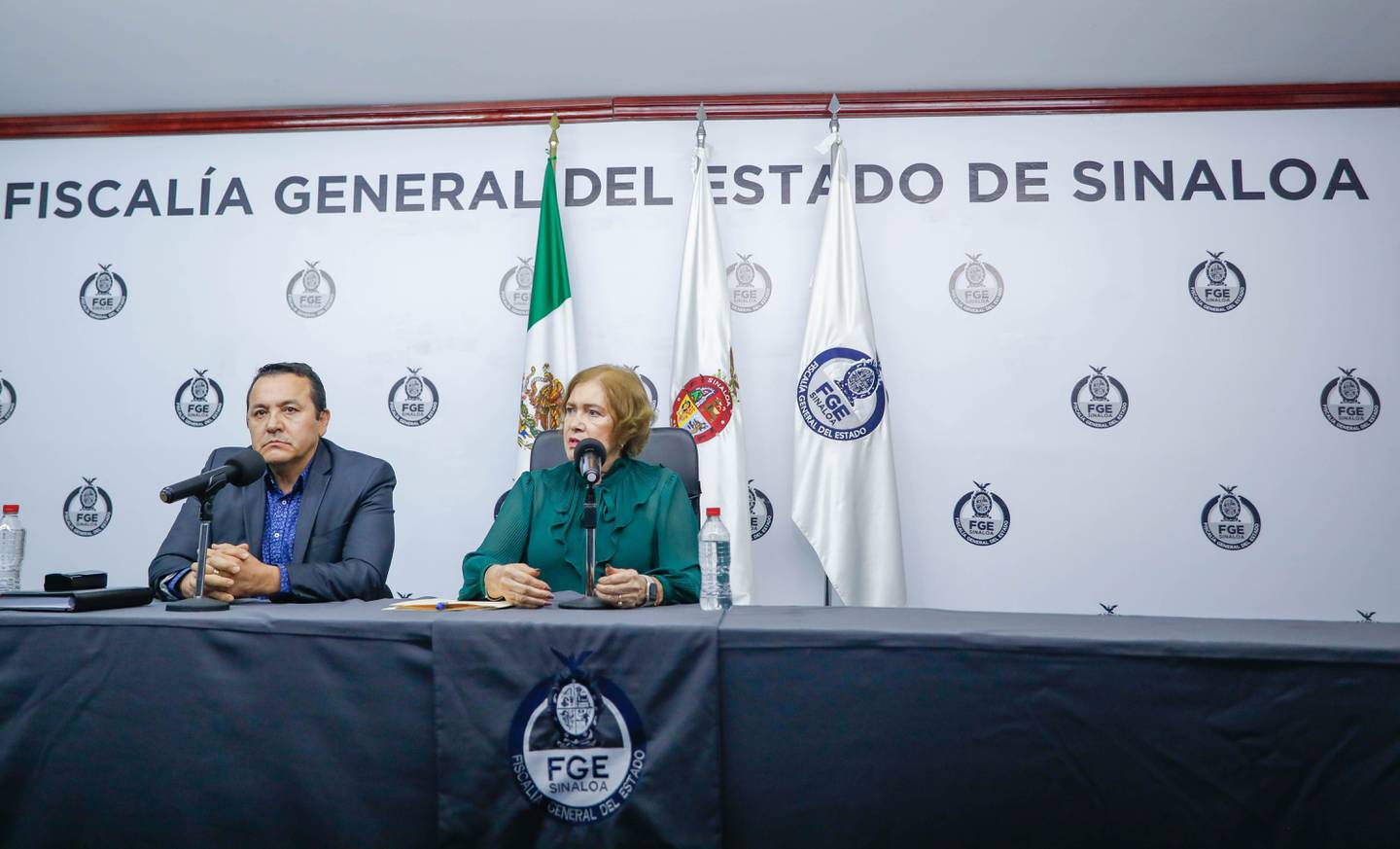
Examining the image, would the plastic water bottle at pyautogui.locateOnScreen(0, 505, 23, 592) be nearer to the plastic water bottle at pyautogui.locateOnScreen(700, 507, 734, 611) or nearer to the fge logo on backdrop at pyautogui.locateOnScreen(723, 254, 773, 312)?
the plastic water bottle at pyautogui.locateOnScreen(700, 507, 734, 611)

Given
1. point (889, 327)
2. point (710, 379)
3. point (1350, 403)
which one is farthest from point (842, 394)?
point (1350, 403)

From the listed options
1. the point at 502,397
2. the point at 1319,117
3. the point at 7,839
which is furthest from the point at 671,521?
the point at 1319,117

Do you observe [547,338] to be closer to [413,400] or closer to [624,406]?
[413,400]

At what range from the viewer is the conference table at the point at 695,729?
1178mm

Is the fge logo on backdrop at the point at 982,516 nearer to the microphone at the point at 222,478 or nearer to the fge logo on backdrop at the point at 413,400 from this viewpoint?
the fge logo on backdrop at the point at 413,400

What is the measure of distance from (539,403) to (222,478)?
154cm

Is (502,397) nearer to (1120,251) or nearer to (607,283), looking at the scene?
(607,283)

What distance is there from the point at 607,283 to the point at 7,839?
2.43 m

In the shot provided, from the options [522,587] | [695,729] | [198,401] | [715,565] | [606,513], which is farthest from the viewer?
[198,401]

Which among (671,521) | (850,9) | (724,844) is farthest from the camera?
(850,9)

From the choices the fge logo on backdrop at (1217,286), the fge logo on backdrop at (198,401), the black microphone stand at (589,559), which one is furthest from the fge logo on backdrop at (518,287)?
the fge logo on backdrop at (1217,286)

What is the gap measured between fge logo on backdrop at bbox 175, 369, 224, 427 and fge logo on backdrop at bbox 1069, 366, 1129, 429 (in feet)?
10.4

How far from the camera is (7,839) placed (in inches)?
54.8

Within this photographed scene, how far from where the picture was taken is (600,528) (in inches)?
80.0
